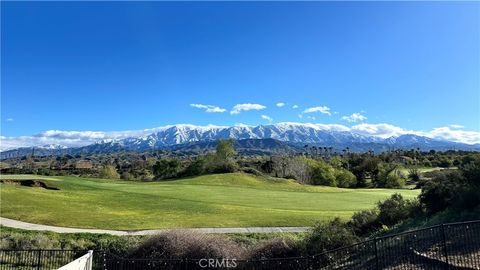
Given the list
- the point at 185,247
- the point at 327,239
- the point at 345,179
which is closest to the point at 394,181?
the point at 345,179

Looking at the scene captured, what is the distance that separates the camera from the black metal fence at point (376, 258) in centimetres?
1185

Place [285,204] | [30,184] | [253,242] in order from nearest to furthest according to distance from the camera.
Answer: [253,242], [285,204], [30,184]

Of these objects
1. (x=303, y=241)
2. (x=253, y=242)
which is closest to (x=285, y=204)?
(x=253, y=242)

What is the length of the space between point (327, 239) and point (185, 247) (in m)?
6.02

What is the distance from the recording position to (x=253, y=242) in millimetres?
22578

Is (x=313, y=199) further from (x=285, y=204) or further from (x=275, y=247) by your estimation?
(x=275, y=247)

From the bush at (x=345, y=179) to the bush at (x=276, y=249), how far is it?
6834 cm

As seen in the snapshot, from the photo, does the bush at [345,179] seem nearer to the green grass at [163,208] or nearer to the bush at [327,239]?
the green grass at [163,208]

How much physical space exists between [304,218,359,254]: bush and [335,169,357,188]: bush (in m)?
68.3

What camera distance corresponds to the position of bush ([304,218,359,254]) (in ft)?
62.1

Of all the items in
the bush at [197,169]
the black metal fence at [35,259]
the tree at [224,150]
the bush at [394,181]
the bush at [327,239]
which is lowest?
the black metal fence at [35,259]

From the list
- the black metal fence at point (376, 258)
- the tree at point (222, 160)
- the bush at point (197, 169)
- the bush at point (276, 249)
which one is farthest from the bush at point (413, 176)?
the black metal fence at point (376, 258)

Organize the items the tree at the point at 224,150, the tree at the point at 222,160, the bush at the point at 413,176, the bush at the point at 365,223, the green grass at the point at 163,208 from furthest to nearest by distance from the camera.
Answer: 1. the bush at the point at 413,176
2. the tree at the point at 224,150
3. the tree at the point at 222,160
4. the green grass at the point at 163,208
5. the bush at the point at 365,223

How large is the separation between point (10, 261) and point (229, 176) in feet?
160
